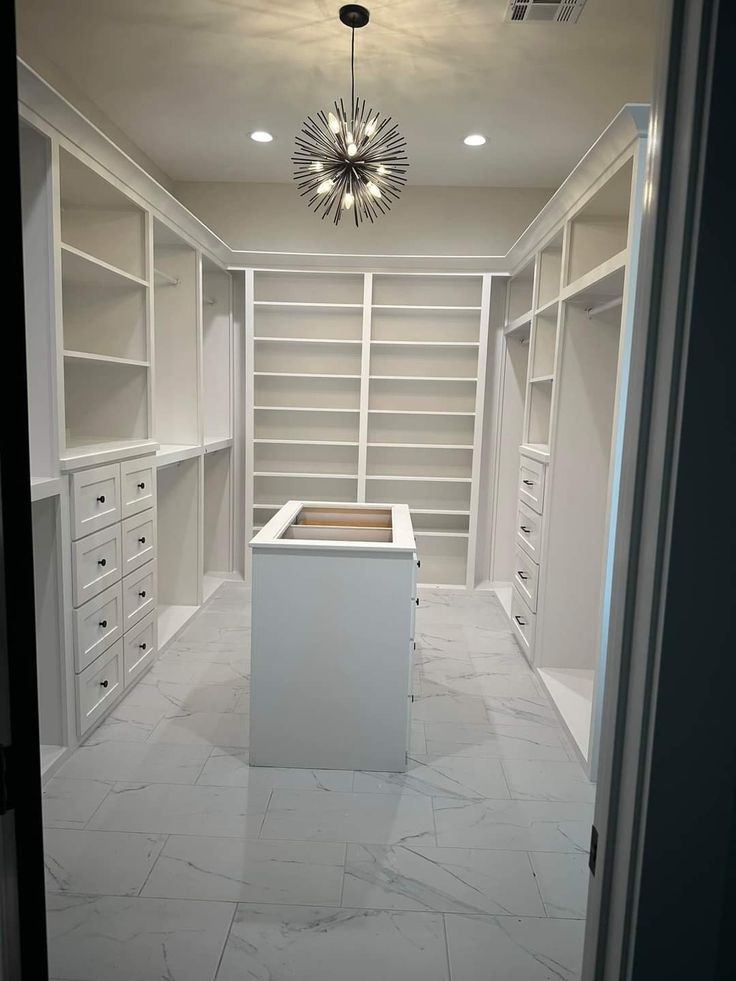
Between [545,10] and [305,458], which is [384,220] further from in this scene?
[545,10]

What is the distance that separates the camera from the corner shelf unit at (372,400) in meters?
5.26

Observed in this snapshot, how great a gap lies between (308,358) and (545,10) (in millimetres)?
3123

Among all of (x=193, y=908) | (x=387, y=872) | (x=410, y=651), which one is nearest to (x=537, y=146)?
(x=410, y=651)

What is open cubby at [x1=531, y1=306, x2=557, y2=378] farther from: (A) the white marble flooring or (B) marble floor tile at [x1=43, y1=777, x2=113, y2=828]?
(B) marble floor tile at [x1=43, y1=777, x2=113, y2=828]

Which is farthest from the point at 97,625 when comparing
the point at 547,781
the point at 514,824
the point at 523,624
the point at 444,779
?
the point at 523,624

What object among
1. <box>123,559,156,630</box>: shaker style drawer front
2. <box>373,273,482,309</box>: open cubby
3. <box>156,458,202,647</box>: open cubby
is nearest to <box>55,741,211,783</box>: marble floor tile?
<box>123,559,156,630</box>: shaker style drawer front

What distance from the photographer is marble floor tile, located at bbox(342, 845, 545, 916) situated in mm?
1980

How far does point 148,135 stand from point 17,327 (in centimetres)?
405

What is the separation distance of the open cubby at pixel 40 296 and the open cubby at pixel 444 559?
11.2 ft

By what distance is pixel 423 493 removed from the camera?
5.49 m

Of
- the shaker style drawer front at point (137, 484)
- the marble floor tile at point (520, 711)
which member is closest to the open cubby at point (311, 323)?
the shaker style drawer front at point (137, 484)

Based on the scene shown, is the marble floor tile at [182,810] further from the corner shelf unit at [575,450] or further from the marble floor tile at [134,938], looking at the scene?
the corner shelf unit at [575,450]

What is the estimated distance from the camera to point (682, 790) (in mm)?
696

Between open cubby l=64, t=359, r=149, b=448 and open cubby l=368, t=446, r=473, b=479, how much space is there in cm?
227
